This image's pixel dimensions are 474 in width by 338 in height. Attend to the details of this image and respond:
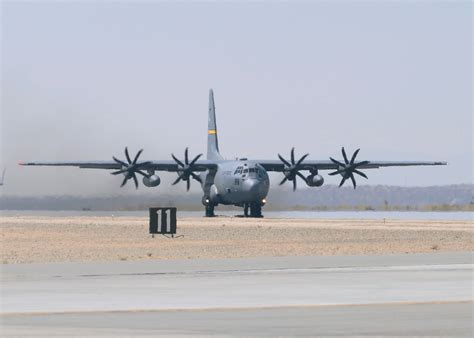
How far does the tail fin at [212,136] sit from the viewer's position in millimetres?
116750

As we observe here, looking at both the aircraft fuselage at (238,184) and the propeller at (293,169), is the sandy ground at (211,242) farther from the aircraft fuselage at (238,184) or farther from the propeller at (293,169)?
the propeller at (293,169)

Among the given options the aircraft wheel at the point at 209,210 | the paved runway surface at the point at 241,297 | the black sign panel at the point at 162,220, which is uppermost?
the aircraft wheel at the point at 209,210

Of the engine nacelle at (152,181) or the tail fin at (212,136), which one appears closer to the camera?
the engine nacelle at (152,181)

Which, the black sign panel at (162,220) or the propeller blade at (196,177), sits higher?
the propeller blade at (196,177)

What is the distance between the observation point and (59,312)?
22250 millimetres

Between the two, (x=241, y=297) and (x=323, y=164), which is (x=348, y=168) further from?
(x=241, y=297)

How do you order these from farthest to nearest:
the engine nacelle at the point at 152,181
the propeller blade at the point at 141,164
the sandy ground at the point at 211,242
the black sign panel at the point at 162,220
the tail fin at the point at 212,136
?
the tail fin at the point at 212,136 < the propeller blade at the point at 141,164 < the engine nacelle at the point at 152,181 < the black sign panel at the point at 162,220 < the sandy ground at the point at 211,242

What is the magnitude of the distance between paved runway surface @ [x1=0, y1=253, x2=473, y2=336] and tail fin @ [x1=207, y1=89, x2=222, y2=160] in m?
77.5

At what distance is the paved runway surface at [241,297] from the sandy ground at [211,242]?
7.15 metres

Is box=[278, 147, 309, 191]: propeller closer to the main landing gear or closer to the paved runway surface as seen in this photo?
the main landing gear

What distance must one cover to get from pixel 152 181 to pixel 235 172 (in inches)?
256

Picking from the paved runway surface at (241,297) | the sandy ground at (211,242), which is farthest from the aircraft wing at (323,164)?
the paved runway surface at (241,297)

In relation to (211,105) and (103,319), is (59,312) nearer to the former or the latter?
(103,319)

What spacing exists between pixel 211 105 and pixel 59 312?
9902 cm
